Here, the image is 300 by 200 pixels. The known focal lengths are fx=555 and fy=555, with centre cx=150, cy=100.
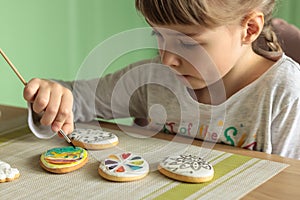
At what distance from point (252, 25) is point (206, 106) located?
20cm

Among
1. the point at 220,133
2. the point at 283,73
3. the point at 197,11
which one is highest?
the point at 197,11

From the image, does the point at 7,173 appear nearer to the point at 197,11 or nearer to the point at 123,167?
the point at 123,167

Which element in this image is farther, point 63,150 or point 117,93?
point 117,93

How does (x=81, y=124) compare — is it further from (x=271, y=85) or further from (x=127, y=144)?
(x=271, y=85)

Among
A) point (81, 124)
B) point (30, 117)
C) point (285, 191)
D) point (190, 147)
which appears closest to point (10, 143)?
point (30, 117)

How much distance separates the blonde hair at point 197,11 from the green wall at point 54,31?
58 centimetres

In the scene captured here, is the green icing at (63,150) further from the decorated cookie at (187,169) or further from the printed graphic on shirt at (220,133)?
the printed graphic on shirt at (220,133)

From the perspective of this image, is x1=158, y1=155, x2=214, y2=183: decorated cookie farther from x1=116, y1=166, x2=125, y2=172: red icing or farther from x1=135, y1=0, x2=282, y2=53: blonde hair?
x1=135, y1=0, x2=282, y2=53: blonde hair

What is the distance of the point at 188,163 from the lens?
839 millimetres

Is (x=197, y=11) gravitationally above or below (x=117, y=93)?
above

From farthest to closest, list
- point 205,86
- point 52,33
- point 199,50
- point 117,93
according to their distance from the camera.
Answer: point 52,33 < point 117,93 < point 205,86 < point 199,50

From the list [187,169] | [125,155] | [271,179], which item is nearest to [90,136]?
[125,155]

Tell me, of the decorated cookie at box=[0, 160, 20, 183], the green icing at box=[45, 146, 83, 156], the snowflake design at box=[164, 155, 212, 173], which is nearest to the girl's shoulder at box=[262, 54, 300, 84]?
the snowflake design at box=[164, 155, 212, 173]

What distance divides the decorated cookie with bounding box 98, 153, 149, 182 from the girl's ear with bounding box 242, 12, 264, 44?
0.38 meters
